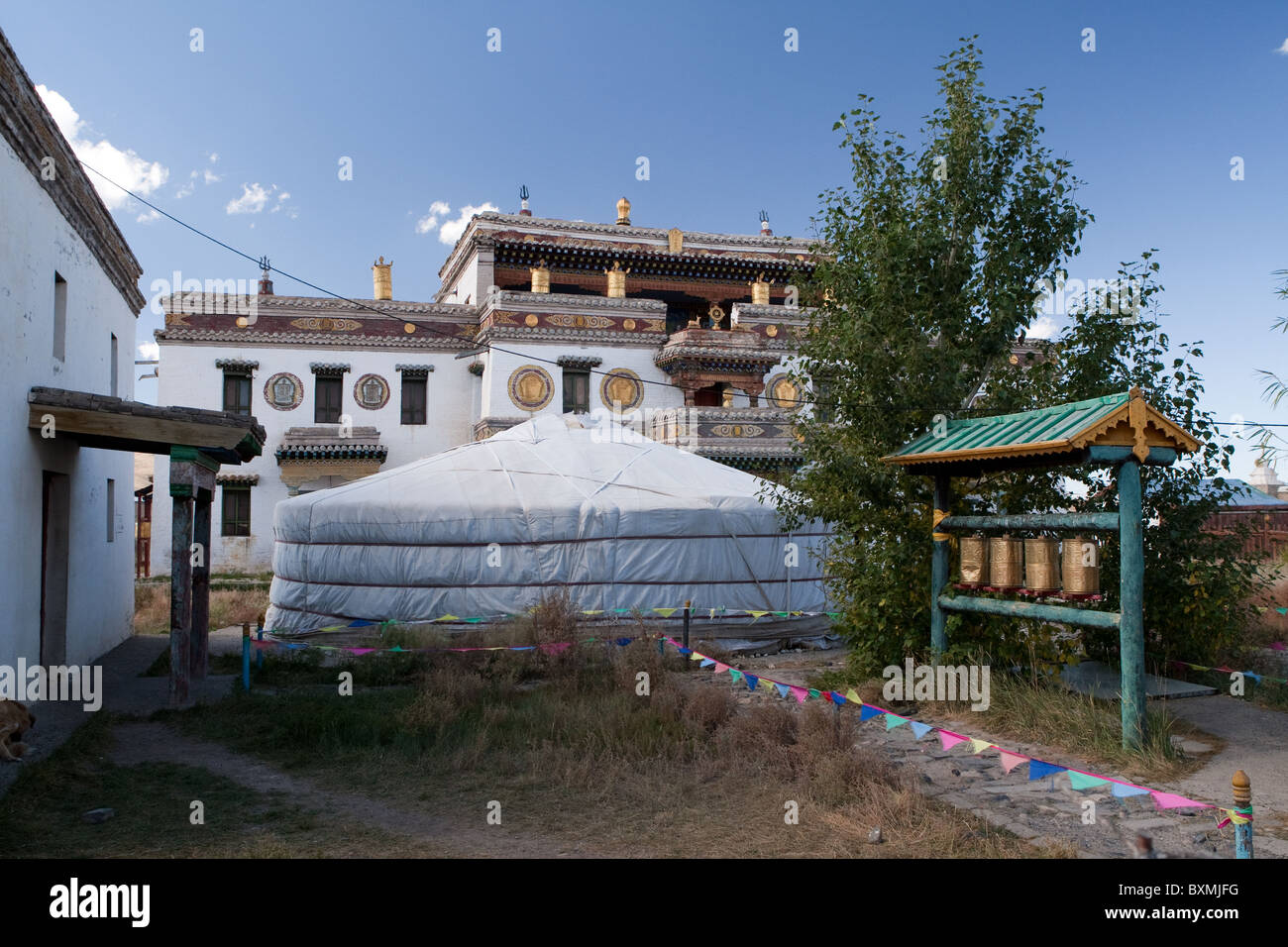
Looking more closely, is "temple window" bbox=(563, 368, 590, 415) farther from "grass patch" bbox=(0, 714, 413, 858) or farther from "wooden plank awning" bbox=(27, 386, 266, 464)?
"grass patch" bbox=(0, 714, 413, 858)

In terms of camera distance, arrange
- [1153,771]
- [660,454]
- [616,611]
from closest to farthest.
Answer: [1153,771] < [616,611] < [660,454]

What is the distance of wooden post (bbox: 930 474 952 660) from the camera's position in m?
7.02

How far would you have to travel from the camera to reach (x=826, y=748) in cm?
574

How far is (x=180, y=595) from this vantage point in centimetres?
757

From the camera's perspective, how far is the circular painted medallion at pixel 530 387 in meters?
22.2

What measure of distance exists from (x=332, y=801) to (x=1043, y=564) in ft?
14.4

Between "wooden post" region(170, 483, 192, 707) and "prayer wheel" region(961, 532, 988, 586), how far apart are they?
5.87 meters

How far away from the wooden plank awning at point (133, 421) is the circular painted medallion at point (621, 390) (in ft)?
49.6

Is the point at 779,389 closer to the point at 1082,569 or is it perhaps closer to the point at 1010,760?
the point at 1082,569

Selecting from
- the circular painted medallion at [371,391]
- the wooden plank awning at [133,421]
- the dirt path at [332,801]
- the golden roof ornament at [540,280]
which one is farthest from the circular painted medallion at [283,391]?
the dirt path at [332,801]

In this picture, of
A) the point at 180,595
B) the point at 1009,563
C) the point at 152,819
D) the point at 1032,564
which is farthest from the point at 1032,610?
the point at 180,595
